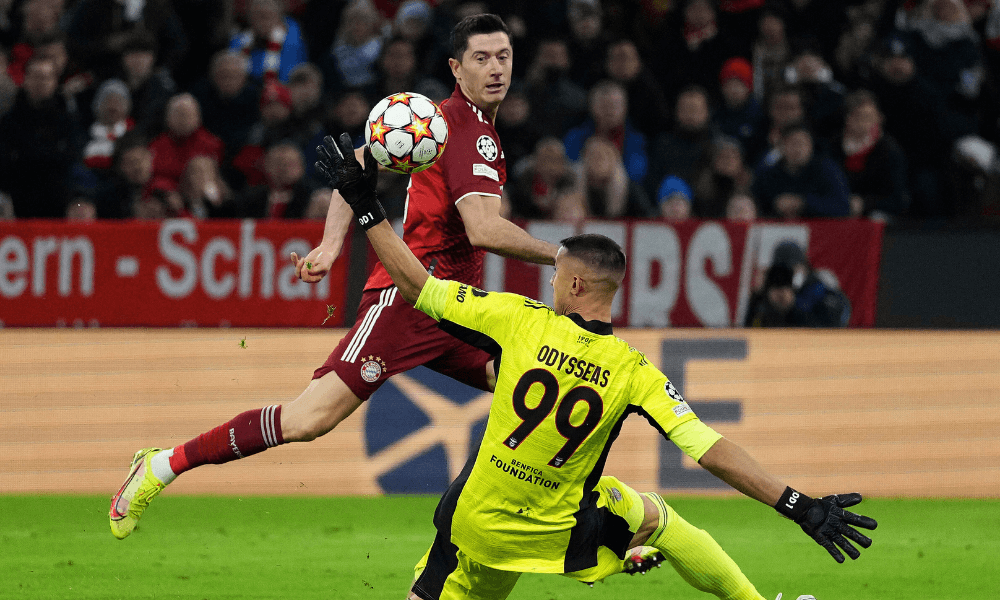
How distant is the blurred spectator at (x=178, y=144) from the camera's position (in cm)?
1221

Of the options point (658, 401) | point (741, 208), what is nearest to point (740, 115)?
point (741, 208)

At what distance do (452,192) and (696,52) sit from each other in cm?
855

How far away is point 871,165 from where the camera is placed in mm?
12242

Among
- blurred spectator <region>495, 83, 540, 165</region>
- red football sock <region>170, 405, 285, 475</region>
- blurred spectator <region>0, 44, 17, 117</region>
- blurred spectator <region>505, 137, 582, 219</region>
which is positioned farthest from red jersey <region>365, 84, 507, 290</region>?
blurred spectator <region>0, 44, 17, 117</region>

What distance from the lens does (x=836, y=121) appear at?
13.1 metres

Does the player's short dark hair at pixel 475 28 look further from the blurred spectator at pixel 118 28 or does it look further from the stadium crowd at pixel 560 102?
the blurred spectator at pixel 118 28

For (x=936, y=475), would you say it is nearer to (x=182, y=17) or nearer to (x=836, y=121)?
(x=836, y=121)

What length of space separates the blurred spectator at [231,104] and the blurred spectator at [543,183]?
304 cm

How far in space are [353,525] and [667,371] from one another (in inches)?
106

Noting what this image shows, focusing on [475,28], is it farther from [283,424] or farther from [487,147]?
[283,424]

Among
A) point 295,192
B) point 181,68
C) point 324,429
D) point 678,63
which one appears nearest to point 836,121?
point 678,63

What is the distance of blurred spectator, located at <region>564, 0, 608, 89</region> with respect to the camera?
44.4ft

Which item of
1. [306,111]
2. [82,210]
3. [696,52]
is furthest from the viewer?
[696,52]

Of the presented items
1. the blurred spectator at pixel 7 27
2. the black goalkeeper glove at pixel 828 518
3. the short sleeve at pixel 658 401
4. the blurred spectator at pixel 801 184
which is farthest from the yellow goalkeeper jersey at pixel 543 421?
the blurred spectator at pixel 7 27
